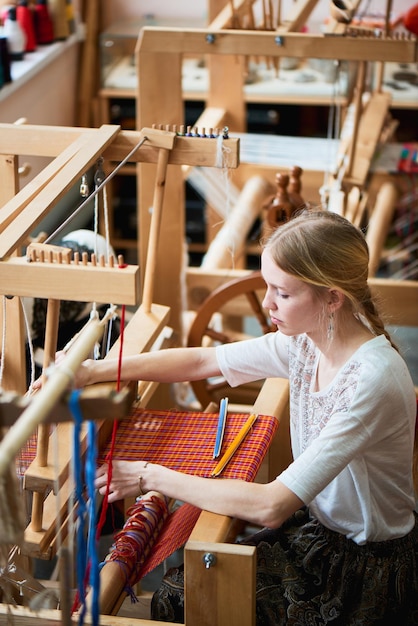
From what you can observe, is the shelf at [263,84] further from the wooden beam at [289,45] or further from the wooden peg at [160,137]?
the wooden peg at [160,137]

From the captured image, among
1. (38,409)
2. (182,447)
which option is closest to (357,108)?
(182,447)

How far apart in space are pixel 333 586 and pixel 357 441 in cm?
30

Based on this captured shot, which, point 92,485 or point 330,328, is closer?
point 92,485

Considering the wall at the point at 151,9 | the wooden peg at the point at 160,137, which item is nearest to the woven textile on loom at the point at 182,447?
the wooden peg at the point at 160,137

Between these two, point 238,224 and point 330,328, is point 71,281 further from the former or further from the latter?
point 238,224

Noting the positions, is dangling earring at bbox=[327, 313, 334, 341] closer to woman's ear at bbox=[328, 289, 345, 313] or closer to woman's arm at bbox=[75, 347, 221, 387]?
woman's ear at bbox=[328, 289, 345, 313]

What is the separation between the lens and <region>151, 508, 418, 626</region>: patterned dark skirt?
5.80 feet

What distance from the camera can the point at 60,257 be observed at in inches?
59.7

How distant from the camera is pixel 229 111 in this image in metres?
3.83

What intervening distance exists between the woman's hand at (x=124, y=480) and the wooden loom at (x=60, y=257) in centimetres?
7

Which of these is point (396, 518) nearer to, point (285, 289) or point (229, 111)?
point (285, 289)

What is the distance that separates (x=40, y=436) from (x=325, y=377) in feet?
1.77

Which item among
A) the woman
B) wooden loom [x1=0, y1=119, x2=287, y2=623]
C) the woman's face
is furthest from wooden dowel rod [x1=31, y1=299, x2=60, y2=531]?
the woman's face

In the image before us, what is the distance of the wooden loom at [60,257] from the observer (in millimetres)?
1487
